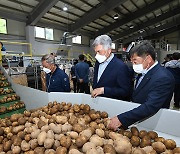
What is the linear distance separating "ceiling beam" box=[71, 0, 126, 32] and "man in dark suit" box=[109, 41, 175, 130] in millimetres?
7581

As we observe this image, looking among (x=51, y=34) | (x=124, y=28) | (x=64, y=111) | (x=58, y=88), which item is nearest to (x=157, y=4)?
(x=124, y=28)

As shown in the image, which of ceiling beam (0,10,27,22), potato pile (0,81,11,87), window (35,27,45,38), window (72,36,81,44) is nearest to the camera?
potato pile (0,81,11,87)

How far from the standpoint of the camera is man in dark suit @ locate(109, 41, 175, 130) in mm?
1102

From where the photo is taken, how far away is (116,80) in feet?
5.47

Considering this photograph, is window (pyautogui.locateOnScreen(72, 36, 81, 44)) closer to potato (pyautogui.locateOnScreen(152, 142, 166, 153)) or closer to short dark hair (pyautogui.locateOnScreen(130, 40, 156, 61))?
short dark hair (pyautogui.locateOnScreen(130, 40, 156, 61))

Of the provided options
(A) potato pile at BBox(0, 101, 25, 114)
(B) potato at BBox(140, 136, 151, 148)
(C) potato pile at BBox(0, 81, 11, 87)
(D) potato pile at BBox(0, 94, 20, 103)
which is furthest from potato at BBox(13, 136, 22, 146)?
(C) potato pile at BBox(0, 81, 11, 87)

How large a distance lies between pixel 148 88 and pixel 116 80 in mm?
447

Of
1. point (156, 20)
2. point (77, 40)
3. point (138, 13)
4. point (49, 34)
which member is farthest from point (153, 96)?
point (156, 20)

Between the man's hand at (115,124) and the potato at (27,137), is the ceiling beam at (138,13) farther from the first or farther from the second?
the potato at (27,137)

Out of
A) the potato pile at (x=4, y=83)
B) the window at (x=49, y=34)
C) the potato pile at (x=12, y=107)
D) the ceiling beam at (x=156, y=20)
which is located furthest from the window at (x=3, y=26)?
the ceiling beam at (x=156, y=20)

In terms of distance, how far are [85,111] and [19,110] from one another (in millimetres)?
1666

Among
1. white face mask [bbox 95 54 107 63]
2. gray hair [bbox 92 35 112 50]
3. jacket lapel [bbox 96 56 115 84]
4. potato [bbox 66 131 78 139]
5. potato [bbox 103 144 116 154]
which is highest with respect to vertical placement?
gray hair [bbox 92 35 112 50]

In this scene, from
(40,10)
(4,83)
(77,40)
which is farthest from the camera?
(77,40)

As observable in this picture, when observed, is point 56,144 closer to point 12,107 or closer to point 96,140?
point 96,140
